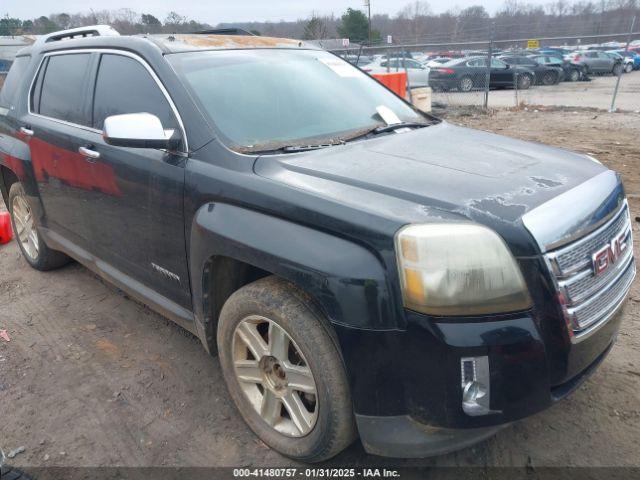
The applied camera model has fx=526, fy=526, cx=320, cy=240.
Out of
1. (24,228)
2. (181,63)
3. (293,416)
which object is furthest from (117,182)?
(24,228)

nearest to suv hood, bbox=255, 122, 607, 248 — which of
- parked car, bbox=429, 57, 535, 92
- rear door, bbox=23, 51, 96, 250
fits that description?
rear door, bbox=23, 51, 96, 250

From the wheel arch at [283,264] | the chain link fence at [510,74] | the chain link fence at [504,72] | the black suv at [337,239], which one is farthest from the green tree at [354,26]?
the wheel arch at [283,264]

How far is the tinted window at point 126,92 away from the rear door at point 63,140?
0.17m

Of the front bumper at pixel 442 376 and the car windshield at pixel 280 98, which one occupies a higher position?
the car windshield at pixel 280 98

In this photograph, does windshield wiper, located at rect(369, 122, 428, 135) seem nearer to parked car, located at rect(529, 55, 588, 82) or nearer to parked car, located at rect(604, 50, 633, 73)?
parked car, located at rect(529, 55, 588, 82)

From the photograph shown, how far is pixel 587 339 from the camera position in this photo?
6.59 ft

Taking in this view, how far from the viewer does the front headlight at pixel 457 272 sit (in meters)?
1.80

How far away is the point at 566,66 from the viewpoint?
86.2ft

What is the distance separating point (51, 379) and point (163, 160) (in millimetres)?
1552

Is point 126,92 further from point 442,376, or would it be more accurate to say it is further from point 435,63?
point 435,63

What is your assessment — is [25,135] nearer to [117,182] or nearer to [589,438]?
[117,182]

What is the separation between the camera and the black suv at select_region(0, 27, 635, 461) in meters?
1.83

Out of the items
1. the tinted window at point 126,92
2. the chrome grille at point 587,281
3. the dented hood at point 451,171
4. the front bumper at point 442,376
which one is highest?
the tinted window at point 126,92

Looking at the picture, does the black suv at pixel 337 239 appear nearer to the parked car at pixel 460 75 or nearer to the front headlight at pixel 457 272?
the front headlight at pixel 457 272
